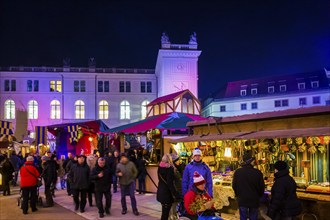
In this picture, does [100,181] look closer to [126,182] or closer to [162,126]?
[126,182]

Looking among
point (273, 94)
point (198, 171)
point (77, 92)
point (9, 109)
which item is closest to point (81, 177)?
point (198, 171)

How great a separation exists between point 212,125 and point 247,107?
149 ft

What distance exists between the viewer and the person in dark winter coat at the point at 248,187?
21.3 ft

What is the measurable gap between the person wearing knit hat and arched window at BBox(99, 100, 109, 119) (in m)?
44.5

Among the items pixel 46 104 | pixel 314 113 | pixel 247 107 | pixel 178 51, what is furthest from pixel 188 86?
pixel 314 113

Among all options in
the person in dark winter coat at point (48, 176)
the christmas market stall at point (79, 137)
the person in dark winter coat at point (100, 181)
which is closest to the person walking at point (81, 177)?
the person in dark winter coat at point (100, 181)

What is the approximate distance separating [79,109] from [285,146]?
42.6 m

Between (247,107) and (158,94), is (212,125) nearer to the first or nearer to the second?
(158,94)

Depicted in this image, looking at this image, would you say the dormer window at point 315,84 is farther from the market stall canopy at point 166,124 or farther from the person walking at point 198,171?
the person walking at point 198,171

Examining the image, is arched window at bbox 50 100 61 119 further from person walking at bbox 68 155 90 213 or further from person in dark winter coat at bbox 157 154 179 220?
person in dark winter coat at bbox 157 154 179 220

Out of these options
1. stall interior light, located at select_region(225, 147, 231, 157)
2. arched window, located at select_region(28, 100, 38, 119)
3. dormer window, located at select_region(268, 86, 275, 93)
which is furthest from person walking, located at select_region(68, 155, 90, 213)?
dormer window, located at select_region(268, 86, 275, 93)

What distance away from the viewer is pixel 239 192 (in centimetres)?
661

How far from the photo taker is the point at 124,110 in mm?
49656

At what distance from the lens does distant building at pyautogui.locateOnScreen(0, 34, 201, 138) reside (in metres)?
47.5
